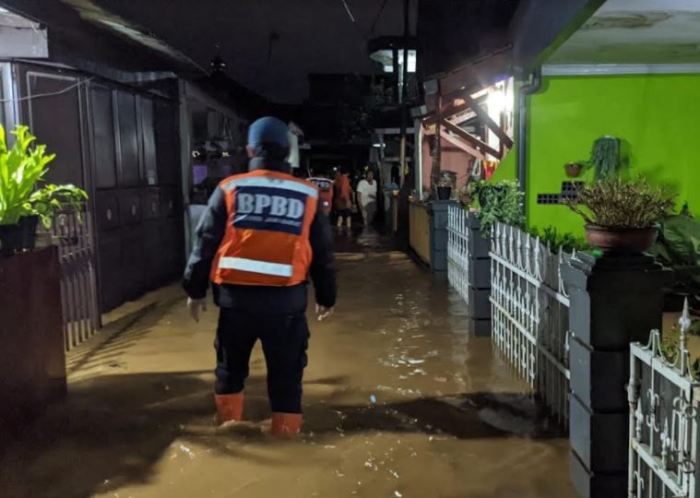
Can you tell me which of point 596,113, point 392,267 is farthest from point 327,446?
point 392,267

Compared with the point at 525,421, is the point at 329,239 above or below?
above

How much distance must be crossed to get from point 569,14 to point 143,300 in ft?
22.8

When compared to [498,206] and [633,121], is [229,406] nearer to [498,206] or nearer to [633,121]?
[498,206]

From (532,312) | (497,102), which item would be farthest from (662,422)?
(497,102)

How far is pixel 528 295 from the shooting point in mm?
5480

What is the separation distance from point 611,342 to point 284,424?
2105 millimetres

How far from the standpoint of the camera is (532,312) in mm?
5426

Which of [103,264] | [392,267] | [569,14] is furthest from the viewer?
[392,267]

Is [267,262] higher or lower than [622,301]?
higher

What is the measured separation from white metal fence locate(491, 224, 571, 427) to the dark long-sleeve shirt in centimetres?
156

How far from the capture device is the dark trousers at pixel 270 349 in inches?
166

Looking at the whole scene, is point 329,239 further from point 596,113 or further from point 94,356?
point 596,113

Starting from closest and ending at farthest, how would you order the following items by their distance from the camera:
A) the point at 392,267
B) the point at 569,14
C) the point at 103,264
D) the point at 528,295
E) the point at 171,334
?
the point at 528,295
the point at 569,14
the point at 171,334
the point at 103,264
the point at 392,267

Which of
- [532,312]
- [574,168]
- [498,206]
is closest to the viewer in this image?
[532,312]
